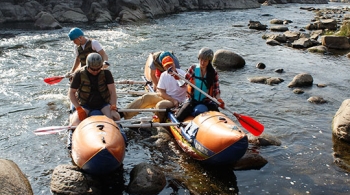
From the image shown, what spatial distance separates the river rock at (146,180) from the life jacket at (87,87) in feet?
5.03

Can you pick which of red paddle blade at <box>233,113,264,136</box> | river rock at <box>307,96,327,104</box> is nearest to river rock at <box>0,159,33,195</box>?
red paddle blade at <box>233,113,264,136</box>

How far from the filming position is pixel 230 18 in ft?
91.5

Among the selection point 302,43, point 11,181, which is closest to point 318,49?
point 302,43

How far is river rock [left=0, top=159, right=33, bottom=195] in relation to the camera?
4.81 m

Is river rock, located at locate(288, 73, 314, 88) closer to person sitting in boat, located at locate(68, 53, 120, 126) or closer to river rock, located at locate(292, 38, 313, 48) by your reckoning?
river rock, located at locate(292, 38, 313, 48)

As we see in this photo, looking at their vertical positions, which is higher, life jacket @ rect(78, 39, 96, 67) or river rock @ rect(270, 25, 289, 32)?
life jacket @ rect(78, 39, 96, 67)

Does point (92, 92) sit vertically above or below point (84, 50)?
below

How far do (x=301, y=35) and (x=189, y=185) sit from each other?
48.8ft

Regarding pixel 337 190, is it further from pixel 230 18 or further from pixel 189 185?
pixel 230 18

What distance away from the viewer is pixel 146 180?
566 centimetres

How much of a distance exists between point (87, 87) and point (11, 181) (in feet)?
6.89

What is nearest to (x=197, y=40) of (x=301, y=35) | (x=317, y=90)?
(x=301, y=35)

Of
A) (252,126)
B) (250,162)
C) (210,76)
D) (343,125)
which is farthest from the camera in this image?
(343,125)

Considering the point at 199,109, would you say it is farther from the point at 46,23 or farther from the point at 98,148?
the point at 46,23
